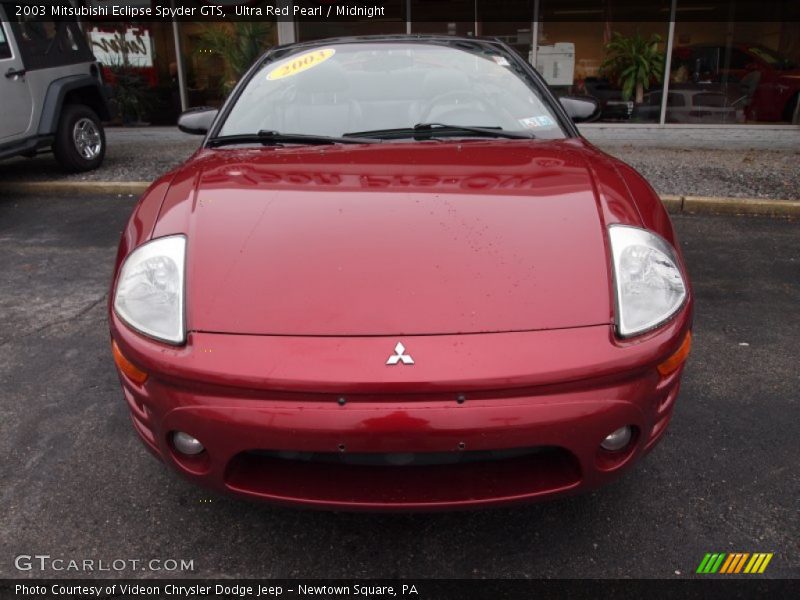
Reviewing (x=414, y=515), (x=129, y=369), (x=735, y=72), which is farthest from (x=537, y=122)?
(x=735, y=72)

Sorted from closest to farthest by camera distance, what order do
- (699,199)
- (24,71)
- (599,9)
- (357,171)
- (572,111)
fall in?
(357,171) → (572,111) → (699,199) → (24,71) → (599,9)

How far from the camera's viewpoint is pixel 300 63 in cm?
307

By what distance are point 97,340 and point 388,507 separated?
7.52 ft

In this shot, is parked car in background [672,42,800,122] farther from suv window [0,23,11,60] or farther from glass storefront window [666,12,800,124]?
suv window [0,23,11,60]

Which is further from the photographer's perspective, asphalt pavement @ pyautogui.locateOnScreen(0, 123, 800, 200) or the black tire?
the black tire

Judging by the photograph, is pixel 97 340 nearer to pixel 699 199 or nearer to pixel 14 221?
pixel 14 221

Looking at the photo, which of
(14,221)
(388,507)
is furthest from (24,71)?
(388,507)

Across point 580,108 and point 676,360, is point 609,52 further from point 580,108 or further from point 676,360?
point 676,360

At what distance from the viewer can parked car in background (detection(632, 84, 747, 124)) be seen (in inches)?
372

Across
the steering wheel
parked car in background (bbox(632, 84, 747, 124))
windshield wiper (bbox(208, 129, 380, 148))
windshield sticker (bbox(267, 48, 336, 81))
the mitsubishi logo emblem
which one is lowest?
parked car in background (bbox(632, 84, 747, 124))

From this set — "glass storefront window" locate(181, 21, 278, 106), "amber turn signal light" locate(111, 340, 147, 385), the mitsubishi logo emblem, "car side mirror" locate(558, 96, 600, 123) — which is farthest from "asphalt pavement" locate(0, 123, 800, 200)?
"amber turn signal light" locate(111, 340, 147, 385)

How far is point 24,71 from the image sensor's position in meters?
6.41

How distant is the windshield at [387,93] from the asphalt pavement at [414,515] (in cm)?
129

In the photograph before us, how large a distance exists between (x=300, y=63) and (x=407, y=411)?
2.10m
